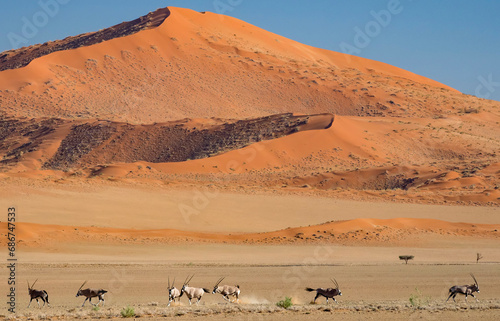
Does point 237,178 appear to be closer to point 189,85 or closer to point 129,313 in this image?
point 129,313

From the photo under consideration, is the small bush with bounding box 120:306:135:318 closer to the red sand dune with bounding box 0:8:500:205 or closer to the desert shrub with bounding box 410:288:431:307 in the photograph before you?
the desert shrub with bounding box 410:288:431:307

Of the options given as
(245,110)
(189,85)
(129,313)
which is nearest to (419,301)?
(129,313)

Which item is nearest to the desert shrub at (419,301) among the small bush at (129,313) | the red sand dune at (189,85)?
the small bush at (129,313)

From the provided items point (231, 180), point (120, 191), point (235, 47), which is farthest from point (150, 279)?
point (235, 47)

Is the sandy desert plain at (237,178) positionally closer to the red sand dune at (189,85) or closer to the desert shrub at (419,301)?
the desert shrub at (419,301)

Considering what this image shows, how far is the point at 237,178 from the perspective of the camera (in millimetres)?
44500

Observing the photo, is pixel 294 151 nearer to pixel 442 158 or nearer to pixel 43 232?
pixel 442 158

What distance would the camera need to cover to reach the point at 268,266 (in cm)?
1938

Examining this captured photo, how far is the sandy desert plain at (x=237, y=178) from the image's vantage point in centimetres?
1619

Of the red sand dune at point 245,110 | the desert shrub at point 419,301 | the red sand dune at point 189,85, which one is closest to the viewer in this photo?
the desert shrub at point 419,301

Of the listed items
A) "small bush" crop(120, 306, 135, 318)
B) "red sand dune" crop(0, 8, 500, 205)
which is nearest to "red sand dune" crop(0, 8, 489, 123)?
"red sand dune" crop(0, 8, 500, 205)

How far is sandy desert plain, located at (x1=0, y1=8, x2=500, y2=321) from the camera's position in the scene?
16.2 meters

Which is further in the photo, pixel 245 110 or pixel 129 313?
pixel 245 110

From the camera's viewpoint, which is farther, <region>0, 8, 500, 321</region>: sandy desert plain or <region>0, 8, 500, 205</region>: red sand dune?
<region>0, 8, 500, 205</region>: red sand dune
